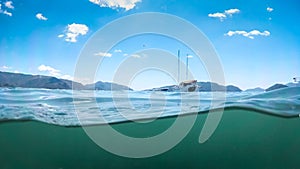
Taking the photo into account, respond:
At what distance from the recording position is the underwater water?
22.8 ft

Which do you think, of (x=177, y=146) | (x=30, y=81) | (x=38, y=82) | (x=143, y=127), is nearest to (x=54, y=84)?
(x=38, y=82)

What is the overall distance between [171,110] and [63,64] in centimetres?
362

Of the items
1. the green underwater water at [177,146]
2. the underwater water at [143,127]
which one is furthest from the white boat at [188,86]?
the green underwater water at [177,146]

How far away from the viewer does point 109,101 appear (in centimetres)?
712

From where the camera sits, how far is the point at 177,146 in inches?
448

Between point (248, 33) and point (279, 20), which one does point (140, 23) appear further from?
point (279, 20)

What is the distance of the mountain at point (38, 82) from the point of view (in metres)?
5.77

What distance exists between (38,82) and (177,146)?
7.10m

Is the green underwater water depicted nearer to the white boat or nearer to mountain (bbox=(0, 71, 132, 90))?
the white boat

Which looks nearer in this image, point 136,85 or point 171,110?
point 136,85

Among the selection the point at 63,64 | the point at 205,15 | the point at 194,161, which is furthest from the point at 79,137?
the point at 205,15

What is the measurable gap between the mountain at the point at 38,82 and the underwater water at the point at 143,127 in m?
0.26

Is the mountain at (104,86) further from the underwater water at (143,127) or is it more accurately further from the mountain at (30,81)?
the mountain at (30,81)

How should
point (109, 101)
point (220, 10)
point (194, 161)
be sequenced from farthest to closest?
point (194, 161) < point (109, 101) < point (220, 10)
